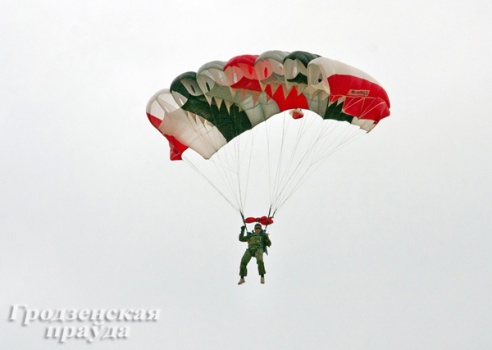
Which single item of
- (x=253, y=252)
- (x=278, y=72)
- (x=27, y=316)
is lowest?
(x=253, y=252)

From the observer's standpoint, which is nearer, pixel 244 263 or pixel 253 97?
pixel 244 263

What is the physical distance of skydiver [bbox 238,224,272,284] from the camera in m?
19.5

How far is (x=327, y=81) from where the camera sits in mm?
18969

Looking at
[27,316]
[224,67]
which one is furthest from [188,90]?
[27,316]

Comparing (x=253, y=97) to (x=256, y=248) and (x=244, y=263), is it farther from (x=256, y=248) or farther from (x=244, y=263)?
(x=244, y=263)

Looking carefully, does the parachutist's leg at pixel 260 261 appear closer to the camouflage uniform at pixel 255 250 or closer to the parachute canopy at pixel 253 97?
the camouflage uniform at pixel 255 250

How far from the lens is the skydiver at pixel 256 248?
64.1ft

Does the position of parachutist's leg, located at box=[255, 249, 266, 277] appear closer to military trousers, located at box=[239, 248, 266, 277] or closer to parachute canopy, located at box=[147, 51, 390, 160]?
military trousers, located at box=[239, 248, 266, 277]

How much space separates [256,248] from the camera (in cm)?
1958

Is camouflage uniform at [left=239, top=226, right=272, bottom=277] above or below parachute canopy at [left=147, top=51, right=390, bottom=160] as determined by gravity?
below

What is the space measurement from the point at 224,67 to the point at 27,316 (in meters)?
11.0

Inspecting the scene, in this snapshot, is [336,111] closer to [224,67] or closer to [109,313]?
[224,67]

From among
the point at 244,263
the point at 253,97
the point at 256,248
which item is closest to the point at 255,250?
the point at 256,248

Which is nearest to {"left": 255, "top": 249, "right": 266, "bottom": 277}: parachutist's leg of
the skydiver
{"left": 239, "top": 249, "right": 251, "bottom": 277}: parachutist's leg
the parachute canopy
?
the skydiver
